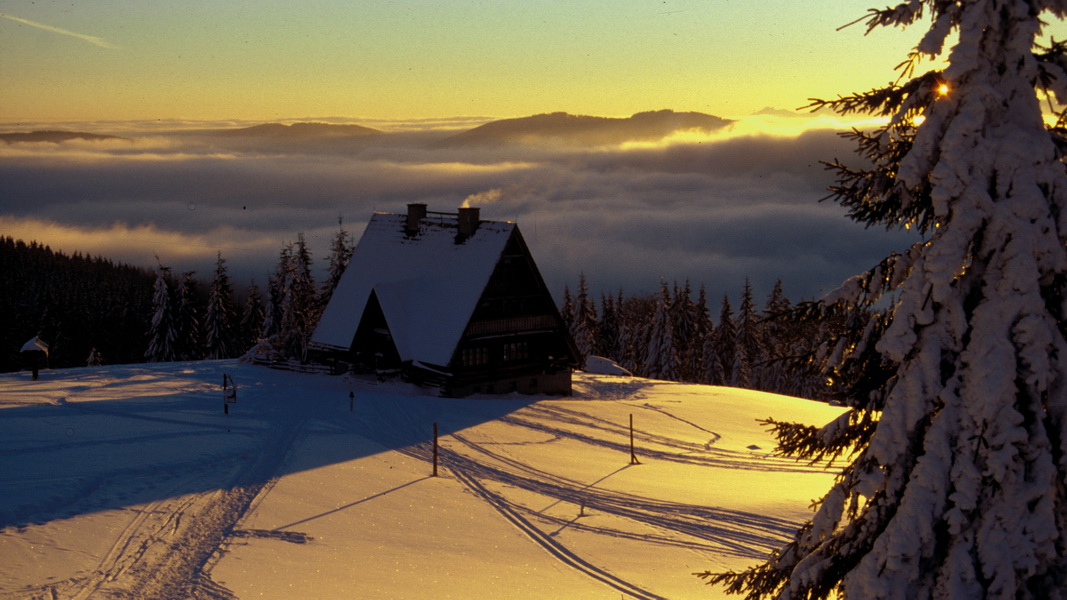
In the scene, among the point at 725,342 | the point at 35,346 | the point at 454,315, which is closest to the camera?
the point at 35,346

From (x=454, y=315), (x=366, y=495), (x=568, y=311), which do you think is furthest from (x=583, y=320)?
(x=366, y=495)

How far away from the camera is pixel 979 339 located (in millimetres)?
7086

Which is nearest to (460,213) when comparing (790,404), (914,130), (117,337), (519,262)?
(519,262)

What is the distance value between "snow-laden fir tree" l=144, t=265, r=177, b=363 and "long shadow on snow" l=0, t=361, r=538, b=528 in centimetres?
2525

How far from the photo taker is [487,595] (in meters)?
14.4

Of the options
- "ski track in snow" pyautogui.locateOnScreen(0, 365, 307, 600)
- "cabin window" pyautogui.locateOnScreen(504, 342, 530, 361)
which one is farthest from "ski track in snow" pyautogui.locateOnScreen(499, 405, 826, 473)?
"ski track in snow" pyautogui.locateOnScreen(0, 365, 307, 600)

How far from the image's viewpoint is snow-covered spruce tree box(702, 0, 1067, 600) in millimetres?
6922

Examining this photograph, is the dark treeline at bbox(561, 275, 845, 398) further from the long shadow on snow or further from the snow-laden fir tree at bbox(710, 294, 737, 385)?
the long shadow on snow

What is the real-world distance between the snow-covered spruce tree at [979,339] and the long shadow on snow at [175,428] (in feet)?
53.5

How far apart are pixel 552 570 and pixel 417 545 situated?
2.90 m

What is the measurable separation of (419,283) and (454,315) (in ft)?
10.5

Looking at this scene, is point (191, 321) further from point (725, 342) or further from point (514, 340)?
point (725, 342)

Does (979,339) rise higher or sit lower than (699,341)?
higher

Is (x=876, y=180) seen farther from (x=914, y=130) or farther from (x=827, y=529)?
(x=827, y=529)
